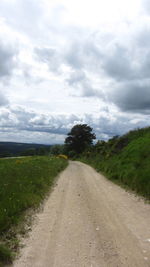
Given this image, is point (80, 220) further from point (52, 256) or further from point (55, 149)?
point (55, 149)

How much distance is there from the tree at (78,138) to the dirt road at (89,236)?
2565 inches

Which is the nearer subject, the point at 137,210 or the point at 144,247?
the point at 144,247

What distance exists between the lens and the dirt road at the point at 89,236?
5.03 m

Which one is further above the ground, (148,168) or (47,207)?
(148,168)

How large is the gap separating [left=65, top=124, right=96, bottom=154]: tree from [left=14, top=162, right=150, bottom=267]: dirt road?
65.2 m

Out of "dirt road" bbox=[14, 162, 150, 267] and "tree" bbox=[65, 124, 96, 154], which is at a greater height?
"tree" bbox=[65, 124, 96, 154]

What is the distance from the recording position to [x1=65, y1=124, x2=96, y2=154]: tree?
75.6m

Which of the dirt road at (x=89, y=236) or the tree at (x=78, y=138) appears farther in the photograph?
the tree at (x=78, y=138)

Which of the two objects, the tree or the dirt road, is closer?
the dirt road

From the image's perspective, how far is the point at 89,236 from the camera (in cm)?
637

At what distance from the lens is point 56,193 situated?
12.6 metres

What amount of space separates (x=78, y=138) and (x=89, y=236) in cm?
6990

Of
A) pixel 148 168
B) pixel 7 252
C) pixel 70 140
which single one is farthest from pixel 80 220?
pixel 70 140

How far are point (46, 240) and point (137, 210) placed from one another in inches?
173
